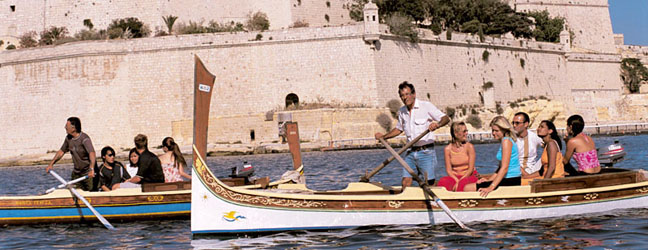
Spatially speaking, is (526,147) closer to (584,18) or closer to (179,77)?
(179,77)

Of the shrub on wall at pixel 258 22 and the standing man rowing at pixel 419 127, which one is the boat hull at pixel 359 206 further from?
the shrub on wall at pixel 258 22

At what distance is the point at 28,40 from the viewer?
128 feet

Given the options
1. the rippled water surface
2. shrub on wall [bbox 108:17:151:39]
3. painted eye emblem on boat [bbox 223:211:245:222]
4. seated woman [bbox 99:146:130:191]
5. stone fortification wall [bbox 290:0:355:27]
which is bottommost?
the rippled water surface

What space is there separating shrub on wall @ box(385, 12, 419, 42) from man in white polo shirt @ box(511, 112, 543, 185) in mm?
26330

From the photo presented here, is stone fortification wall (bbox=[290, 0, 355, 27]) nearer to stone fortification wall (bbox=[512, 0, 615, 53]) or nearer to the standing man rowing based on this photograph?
stone fortification wall (bbox=[512, 0, 615, 53])

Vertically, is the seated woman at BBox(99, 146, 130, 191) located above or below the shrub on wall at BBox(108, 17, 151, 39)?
below

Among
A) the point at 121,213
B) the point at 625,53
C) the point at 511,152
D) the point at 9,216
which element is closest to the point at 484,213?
the point at 511,152

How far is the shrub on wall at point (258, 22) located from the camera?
38.1 meters

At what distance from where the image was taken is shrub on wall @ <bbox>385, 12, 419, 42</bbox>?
35938mm

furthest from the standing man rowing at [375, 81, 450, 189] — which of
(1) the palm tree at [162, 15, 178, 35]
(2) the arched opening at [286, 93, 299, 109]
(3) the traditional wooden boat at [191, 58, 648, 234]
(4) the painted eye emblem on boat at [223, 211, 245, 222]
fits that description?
(1) the palm tree at [162, 15, 178, 35]

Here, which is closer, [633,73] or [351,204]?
[351,204]

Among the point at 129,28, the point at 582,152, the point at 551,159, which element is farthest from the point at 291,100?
the point at 551,159

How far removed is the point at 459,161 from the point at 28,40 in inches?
1309

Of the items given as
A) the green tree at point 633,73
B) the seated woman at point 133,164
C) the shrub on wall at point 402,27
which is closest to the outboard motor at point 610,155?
the seated woman at point 133,164
